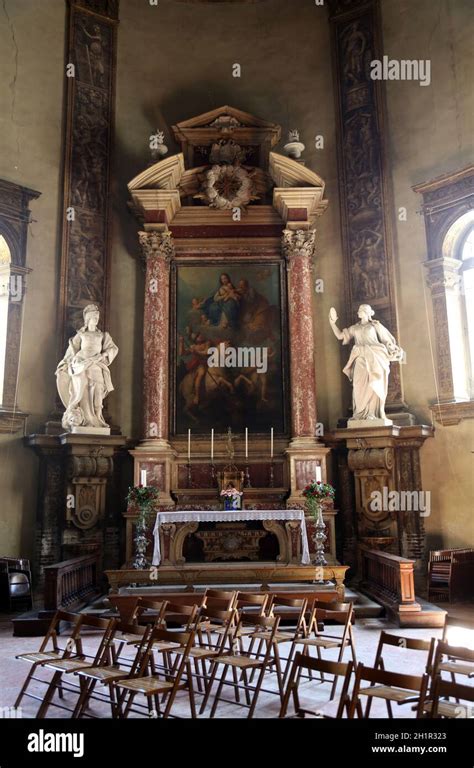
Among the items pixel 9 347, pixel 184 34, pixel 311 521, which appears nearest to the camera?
pixel 311 521

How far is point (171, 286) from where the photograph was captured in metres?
12.0

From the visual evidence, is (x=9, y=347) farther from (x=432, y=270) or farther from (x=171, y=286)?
(x=432, y=270)

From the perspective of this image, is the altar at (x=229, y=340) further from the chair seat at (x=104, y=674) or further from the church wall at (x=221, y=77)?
the chair seat at (x=104, y=674)

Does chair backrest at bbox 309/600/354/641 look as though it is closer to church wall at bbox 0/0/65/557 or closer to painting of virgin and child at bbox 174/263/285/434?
painting of virgin and child at bbox 174/263/285/434

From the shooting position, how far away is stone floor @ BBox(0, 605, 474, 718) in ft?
15.8

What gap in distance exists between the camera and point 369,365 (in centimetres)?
1080

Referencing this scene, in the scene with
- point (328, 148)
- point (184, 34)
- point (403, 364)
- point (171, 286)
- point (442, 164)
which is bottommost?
point (403, 364)

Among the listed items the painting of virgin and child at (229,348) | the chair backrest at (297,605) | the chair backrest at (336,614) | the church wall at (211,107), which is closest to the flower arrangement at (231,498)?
the painting of virgin and child at (229,348)

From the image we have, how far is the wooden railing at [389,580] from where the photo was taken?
819 centimetres

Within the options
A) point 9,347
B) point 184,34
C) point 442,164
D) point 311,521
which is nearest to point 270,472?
point 311,521

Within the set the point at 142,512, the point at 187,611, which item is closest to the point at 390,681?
the point at 187,611

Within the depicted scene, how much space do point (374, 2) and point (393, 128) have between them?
2.53 meters

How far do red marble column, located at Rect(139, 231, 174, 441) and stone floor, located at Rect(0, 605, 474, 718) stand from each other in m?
3.83

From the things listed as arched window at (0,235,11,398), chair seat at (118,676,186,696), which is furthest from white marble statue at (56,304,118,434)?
chair seat at (118,676,186,696)
